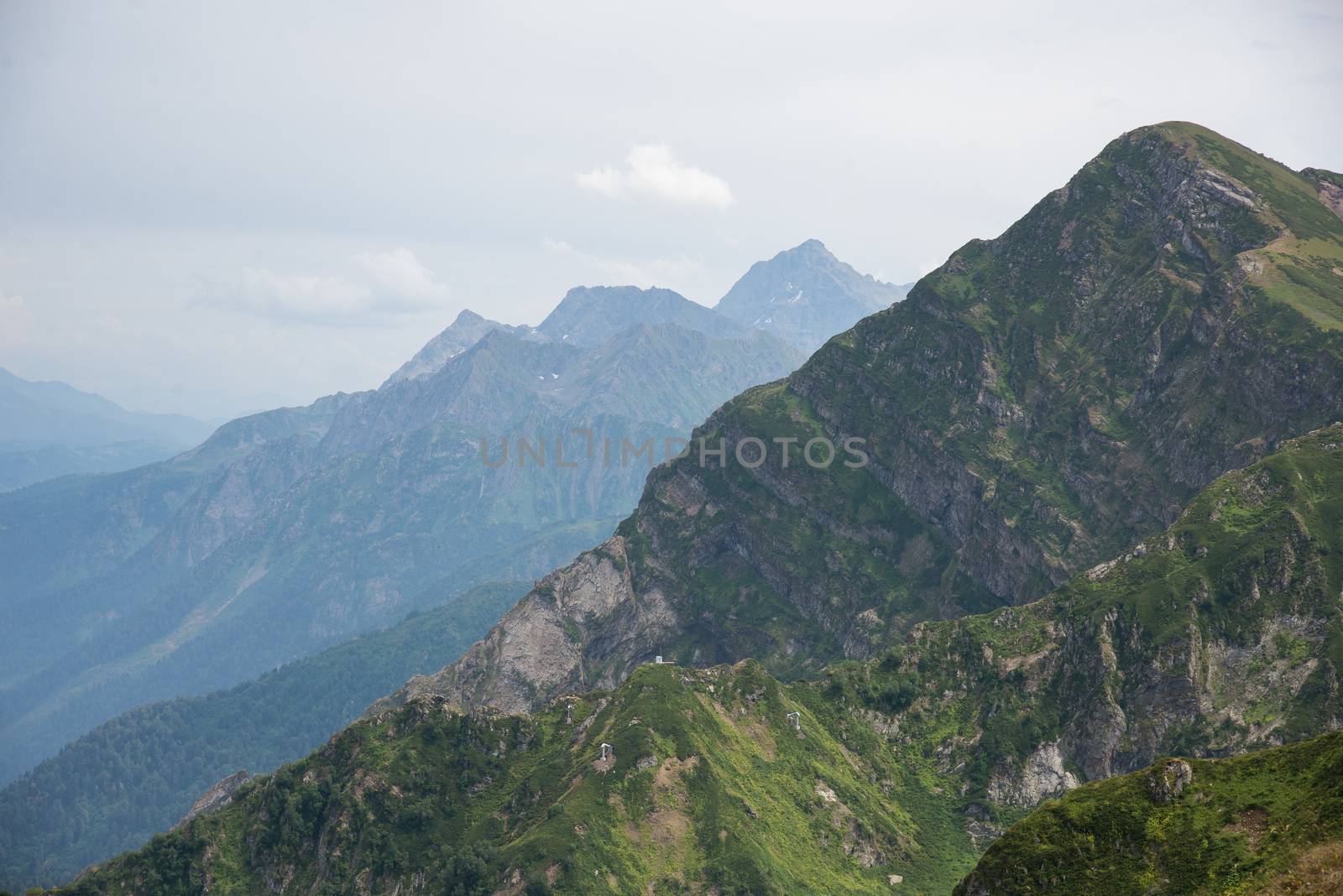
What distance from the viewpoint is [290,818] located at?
602 feet

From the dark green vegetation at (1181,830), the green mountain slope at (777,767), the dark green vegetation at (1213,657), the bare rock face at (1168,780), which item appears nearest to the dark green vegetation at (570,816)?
the green mountain slope at (777,767)

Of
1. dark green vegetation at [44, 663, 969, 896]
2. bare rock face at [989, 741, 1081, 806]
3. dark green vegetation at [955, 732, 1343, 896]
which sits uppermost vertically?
dark green vegetation at [955, 732, 1343, 896]

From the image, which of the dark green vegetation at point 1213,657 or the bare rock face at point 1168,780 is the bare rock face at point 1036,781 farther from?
the bare rock face at point 1168,780

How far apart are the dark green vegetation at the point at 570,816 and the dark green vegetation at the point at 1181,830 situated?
205ft

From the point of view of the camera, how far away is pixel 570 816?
16112cm

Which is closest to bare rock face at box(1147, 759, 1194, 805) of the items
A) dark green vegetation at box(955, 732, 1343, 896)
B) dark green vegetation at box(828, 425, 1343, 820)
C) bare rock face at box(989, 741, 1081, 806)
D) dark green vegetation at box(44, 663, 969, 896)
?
dark green vegetation at box(955, 732, 1343, 896)

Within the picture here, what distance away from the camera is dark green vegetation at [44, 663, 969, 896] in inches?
6304

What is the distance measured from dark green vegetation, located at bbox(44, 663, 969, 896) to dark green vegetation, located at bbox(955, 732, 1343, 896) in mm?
62521

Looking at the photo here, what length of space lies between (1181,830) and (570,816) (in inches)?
3569

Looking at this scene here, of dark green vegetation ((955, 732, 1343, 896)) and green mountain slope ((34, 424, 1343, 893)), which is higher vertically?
dark green vegetation ((955, 732, 1343, 896))

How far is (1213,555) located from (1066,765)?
159ft

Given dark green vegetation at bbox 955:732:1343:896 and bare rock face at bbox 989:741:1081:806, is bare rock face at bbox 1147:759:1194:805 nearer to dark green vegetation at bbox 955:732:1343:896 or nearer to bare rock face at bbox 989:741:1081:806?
dark green vegetation at bbox 955:732:1343:896

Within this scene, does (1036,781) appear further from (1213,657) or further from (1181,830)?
(1181,830)

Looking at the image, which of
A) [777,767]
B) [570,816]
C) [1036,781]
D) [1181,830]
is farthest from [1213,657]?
[570,816]
